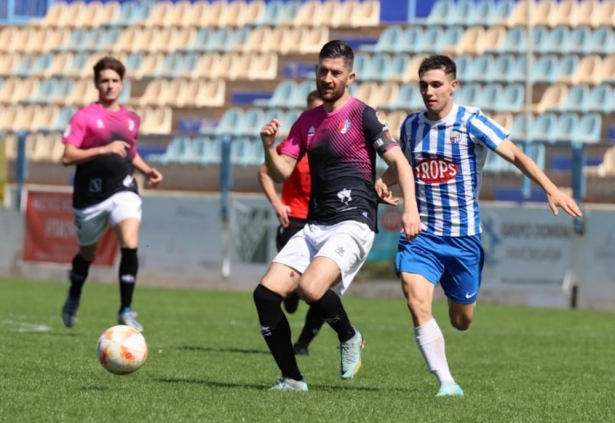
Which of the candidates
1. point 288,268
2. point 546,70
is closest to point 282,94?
point 546,70

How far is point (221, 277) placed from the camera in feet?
61.9

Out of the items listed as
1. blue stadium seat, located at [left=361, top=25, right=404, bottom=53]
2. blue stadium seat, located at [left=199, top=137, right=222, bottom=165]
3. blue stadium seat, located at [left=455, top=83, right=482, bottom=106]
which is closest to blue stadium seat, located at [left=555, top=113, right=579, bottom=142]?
blue stadium seat, located at [left=455, top=83, right=482, bottom=106]

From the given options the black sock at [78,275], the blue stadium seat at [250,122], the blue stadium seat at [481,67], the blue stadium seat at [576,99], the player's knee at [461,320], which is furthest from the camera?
the blue stadium seat at [250,122]

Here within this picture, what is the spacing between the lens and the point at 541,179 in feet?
22.5

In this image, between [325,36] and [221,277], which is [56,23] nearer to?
[325,36]

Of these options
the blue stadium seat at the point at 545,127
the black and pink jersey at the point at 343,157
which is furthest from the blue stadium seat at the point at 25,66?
the black and pink jersey at the point at 343,157

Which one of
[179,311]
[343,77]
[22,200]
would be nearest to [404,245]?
[343,77]

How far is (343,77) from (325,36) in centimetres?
1953

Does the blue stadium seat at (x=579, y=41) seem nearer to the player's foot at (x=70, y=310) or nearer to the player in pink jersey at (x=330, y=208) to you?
the player's foot at (x=70, y=310)

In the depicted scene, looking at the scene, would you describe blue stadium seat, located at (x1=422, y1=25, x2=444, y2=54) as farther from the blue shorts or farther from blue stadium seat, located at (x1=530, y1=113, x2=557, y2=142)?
the blue shorts

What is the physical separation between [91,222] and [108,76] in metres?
1.32

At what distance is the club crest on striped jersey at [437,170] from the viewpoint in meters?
7.41

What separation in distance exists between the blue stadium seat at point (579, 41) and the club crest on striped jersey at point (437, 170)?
17.0 meters

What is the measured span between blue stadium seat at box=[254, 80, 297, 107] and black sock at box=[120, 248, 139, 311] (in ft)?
46.5
